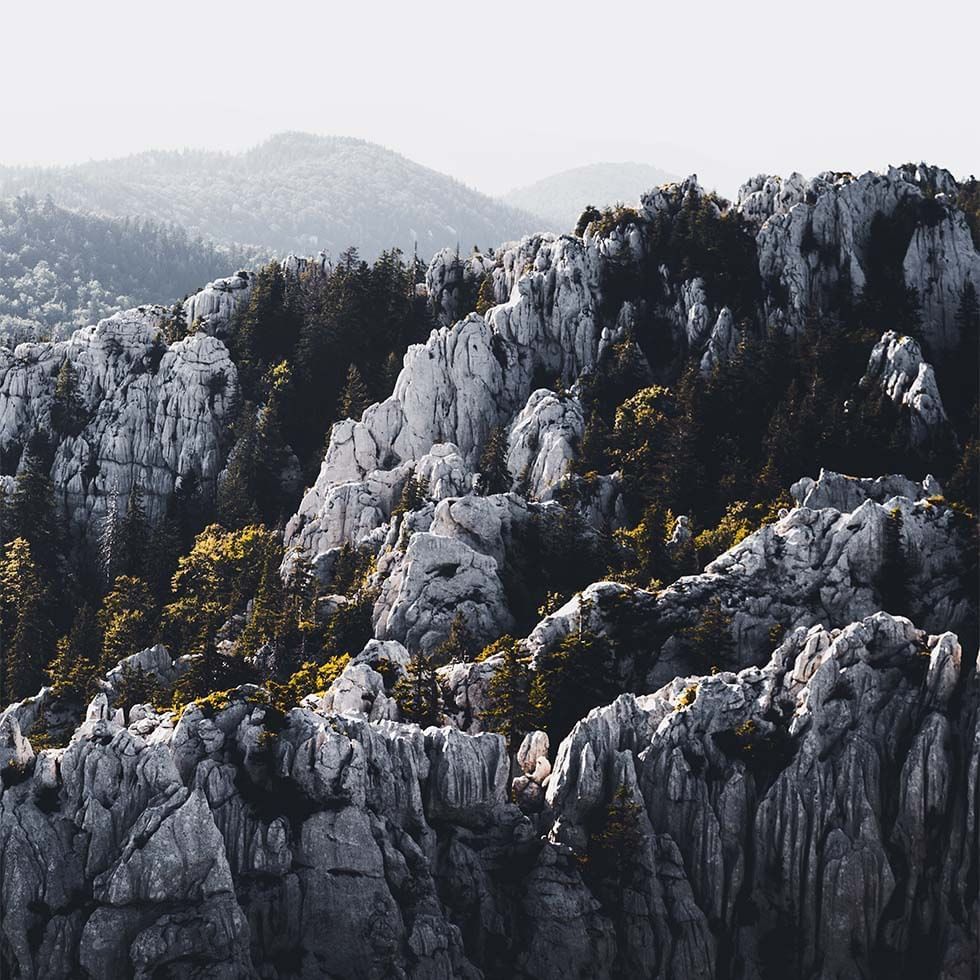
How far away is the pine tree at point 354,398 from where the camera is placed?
129125 millimetres

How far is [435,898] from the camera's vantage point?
60.2m

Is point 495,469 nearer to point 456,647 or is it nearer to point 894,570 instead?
point 456,647

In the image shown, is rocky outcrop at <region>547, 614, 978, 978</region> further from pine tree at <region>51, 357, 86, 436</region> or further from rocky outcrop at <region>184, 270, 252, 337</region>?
rocky outcrop at <region>184, 270, 252, 337</region>

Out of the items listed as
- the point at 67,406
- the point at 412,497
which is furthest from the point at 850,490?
the point at 67,406

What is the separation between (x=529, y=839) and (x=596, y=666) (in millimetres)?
15257

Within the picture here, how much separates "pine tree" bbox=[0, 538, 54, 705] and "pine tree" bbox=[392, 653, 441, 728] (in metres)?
43.4

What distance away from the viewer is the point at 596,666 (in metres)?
77.2

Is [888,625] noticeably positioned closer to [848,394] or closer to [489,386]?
[848,394]

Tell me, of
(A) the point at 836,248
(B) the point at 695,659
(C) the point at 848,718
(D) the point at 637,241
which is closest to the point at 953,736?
(C) the point at 848,718

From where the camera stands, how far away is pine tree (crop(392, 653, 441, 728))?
73.9 meters

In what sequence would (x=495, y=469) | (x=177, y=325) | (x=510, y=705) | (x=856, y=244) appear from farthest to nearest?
(x=177, y=325) < (x=856, y=244) < (x=495, y=469) < (x=510, y=705)

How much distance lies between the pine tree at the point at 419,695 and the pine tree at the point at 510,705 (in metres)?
3.10

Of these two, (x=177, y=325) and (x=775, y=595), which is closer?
Result: (x=775, y=595)

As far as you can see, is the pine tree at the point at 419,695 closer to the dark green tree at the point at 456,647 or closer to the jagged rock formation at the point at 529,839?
the dark green tree at the point at 456,647
